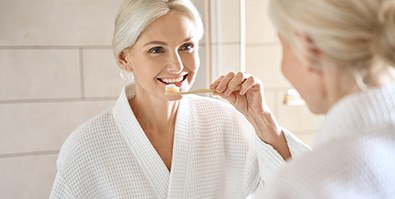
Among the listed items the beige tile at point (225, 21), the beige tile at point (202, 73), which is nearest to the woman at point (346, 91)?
the beige tile at point (225, 21)

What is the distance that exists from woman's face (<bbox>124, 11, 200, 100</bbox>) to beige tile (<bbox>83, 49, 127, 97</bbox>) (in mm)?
499

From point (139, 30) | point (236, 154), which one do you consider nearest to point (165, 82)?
point (139, 30)

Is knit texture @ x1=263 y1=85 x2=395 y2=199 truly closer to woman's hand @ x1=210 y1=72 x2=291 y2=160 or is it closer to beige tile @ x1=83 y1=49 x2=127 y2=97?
woman's hand @ x1=210 y1=72 x2=291 y2=160

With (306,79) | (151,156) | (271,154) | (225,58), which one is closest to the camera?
(306,79)

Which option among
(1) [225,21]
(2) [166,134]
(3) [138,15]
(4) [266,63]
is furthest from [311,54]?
(4) [266,63]

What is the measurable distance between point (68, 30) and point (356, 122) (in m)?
1.21

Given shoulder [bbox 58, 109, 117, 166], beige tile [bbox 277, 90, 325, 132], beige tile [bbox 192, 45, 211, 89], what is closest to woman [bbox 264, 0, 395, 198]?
shoulder [bbox 58, 109, 117, 166]

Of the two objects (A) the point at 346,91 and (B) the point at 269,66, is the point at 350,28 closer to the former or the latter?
(A) the point at 346,91

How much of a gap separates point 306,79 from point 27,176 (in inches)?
48.8

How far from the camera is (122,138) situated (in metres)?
1.12

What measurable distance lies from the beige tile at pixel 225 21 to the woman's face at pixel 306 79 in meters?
0.99

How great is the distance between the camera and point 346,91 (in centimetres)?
56

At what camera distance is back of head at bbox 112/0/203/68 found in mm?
1045

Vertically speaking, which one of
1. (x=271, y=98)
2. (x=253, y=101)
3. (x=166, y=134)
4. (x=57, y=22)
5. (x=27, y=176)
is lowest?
(x=27, y=176)
